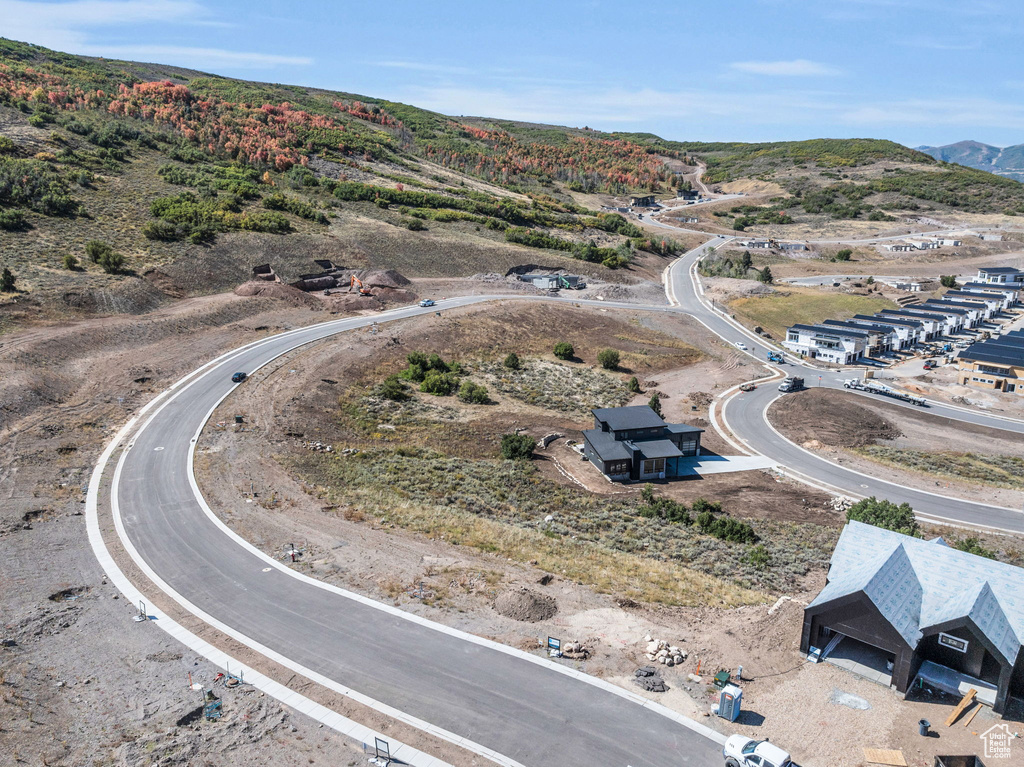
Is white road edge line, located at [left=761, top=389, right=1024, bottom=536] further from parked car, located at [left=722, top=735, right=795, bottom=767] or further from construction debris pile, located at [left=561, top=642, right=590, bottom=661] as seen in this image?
parked car, located at [left=722, top=735, right=795, bottom=767]

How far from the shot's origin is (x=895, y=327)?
88750 mm

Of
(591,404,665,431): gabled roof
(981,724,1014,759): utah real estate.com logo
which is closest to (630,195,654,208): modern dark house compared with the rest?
(591,404,665,431): gabled roof

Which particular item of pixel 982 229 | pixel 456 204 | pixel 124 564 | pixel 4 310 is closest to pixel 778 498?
pixel 124 564

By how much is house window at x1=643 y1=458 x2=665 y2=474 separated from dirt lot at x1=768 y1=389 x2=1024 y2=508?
15.5m

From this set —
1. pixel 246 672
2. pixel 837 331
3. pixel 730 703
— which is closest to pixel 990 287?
pixel 837 331

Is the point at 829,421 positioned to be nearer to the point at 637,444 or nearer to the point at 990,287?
the point at 637,444

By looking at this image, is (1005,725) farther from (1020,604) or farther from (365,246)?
(365,246)

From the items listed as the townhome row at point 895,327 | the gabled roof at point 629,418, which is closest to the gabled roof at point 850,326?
the townhome row at point 895,327

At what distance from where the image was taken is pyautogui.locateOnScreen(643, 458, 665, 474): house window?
51.0 meters

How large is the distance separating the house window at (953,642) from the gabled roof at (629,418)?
29.9 metres

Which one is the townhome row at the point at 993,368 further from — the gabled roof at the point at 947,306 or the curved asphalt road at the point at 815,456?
the gabled roof at the point at 947,306

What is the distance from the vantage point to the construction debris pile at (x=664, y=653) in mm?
24344

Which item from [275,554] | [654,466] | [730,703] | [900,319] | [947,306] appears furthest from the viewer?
[947,306]

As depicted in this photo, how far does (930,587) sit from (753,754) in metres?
10.7
